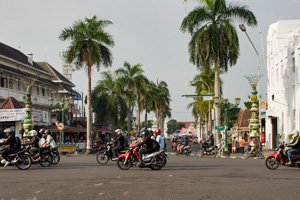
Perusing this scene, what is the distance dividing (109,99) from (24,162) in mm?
41210

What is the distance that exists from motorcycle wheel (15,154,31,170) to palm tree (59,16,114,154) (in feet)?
68.4

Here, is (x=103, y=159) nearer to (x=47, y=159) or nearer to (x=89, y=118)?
(x=47, y=159)

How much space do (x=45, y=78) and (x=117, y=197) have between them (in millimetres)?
56573

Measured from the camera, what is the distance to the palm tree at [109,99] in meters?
59.5

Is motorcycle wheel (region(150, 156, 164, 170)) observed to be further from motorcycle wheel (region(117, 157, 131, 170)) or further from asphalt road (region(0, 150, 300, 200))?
asphalt road (region(0, 150, 300, 200))

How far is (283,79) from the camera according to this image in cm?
4325

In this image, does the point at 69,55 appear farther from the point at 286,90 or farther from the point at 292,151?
the point at 292,151

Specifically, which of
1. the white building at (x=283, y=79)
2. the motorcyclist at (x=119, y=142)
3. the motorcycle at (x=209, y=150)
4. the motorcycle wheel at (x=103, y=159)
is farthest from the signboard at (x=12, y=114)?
the white building at (x=283, y=79)

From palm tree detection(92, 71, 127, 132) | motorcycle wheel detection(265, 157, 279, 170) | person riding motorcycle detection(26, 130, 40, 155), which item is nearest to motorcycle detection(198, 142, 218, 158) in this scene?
motorcycle wheel detection(265, 157, 279, 170)

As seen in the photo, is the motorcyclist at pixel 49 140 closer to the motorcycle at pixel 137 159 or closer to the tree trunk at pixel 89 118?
the motorcycle at pixel 137 159

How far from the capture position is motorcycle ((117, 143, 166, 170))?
1784 cm

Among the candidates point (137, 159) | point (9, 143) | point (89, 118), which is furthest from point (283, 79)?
point (9, 143)

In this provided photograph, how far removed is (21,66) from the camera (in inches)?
2160

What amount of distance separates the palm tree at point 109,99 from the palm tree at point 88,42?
18.9 metres
